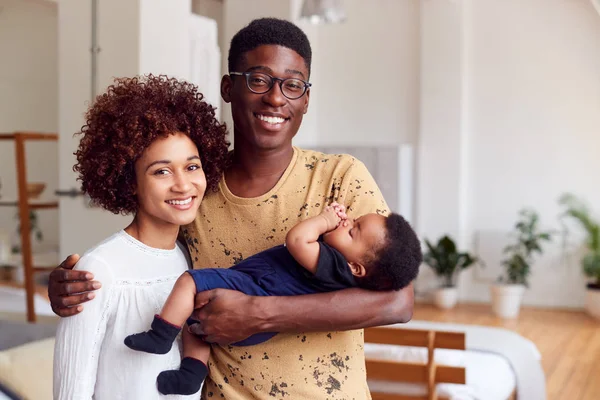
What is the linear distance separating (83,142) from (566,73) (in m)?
6.76

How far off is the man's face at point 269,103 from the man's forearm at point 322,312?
13.6 inches

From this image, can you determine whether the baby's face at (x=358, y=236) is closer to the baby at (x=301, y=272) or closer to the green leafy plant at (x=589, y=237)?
the baby at (x=301, y=272)

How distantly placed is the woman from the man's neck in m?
0.05

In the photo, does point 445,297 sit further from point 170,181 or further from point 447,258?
point 170,181

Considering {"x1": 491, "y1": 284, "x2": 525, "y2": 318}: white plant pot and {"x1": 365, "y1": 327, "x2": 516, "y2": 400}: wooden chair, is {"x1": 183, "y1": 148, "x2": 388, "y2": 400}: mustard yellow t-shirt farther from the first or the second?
{"x1": 491, "y1": 284, "x2": 525, "y2": 318}: white plant pot

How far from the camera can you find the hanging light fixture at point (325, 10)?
561cm

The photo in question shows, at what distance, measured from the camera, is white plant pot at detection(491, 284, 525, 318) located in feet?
22.7

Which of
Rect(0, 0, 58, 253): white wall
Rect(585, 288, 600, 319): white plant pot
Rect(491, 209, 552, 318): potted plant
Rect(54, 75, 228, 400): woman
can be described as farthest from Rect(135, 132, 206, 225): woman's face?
Rect(585, 288, 600, 319): white plant pot

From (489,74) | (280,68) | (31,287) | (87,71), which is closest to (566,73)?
(489,74)

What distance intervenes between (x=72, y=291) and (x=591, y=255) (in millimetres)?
6613

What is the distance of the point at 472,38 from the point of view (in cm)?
773

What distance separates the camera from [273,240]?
1463 millimetres

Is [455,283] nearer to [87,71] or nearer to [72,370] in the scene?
[87,71]

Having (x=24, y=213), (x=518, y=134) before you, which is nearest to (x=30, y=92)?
(x=24, y=213)
